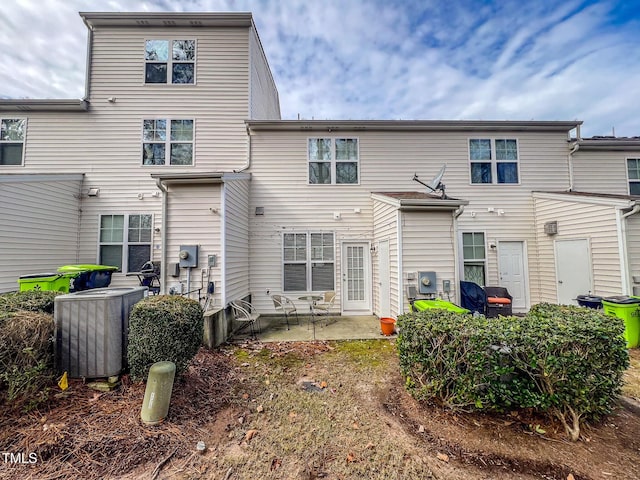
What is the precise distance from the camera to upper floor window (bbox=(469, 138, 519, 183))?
7.75m

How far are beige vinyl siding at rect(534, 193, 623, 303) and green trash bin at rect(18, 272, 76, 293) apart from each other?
1169 cm

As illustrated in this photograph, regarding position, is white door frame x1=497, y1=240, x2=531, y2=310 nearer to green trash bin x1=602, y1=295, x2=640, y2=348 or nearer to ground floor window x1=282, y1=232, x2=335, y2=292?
green trash bin x1=602, y1=295, x2=640, y2=348

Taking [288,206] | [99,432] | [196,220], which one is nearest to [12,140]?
[196,220]

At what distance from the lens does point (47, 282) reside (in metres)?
5.25

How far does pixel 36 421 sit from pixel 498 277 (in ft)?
30.3

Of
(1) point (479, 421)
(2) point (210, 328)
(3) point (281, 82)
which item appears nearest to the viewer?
(1) point (479, 421)

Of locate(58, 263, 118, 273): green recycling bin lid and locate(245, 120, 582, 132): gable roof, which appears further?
locate(245, 120, 582, 132): gable roof

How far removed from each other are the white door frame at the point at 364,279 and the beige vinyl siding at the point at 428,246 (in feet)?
5.56

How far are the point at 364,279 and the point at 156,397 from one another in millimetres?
5624

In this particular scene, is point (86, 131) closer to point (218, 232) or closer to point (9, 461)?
point (218, 232)

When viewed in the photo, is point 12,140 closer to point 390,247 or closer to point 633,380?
point 390,247

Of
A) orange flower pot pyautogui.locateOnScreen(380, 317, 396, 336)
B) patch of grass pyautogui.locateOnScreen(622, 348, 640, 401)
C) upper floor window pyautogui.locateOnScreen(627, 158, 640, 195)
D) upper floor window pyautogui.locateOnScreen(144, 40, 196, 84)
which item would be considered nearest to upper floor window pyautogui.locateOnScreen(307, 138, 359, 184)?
orange flower pot pyautogui.locateOnScreen(380, 317, 396, 336)

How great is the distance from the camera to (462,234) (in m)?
7.53

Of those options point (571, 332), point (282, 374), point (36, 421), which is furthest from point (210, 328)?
point (571, 332)
